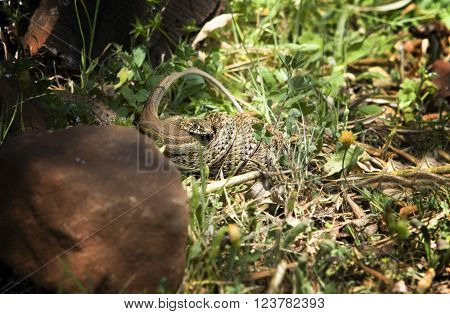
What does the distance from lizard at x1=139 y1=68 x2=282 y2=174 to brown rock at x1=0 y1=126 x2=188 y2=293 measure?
3.65 feet

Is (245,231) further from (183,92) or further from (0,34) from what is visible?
(0,34)

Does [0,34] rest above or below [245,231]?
above

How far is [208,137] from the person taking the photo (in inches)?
181

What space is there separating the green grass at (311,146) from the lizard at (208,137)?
5.2 inches

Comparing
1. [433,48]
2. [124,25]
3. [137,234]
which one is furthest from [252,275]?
[433,48]

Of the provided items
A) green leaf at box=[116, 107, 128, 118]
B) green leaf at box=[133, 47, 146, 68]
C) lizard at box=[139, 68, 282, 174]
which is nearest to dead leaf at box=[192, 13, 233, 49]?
green leaf at box=[133, 47, 146, 68]

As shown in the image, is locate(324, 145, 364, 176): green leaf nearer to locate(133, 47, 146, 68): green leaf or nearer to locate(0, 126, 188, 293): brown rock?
locate(0, 126, 188, 293): brown rock

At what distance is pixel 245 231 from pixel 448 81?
2.74 m

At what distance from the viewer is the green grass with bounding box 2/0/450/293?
328cm

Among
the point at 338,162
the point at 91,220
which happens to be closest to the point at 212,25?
the point at 338,162

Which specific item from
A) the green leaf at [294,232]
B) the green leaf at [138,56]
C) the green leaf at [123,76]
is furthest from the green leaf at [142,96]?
the green leaf at [294,232]

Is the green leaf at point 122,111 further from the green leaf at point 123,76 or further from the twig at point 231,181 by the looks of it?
the twig at point 231,181

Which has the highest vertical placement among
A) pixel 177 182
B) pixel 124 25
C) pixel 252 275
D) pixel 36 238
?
pixel 124 25

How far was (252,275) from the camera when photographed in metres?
3.21
